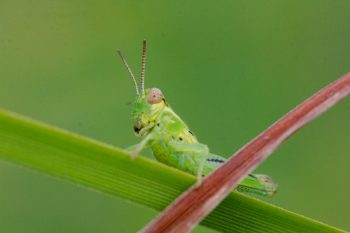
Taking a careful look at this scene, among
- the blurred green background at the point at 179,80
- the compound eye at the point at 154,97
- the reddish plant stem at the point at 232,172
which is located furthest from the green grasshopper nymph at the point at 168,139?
the blurred green background at the point at 179,80

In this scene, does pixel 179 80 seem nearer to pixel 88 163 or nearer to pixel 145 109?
pixel 145 109

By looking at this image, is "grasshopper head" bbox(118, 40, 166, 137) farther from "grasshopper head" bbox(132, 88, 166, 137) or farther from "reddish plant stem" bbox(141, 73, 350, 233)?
"reddish plant stem" bbox(141, 73, 350, 233)

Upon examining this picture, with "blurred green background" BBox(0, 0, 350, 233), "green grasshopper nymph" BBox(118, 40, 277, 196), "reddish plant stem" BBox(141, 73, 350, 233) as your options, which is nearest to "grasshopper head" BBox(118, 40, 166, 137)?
"green grasshopper nymph" BBox(118, 40, 277, 196)

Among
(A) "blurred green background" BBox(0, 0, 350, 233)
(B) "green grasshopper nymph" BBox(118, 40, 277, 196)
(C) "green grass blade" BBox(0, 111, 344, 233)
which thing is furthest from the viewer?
(A) "blurred green background" BBox(0, 0, 350, 233)

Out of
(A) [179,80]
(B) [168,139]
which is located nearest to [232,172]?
(B) [168,139]

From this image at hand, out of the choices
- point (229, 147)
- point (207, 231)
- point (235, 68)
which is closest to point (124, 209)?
point (207, 231)

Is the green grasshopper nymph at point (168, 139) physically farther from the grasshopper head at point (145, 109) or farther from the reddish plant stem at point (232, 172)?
the reddish plant stem at point (232, 172)

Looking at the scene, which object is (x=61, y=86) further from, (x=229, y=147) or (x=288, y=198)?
(x=288, y=198)
